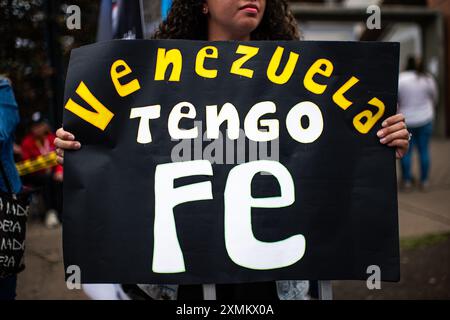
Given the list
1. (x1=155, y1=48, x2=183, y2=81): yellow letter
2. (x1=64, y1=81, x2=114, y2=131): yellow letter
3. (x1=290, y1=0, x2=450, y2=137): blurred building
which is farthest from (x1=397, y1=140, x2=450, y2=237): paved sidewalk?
(x1=290, y1=0, x2=450, y2=137): blurred building

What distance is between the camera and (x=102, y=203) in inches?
63.4

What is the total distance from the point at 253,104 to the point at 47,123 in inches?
174

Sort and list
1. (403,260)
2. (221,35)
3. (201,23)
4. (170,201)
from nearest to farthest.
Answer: (170,201), (221,35), (201,23), (403,260)

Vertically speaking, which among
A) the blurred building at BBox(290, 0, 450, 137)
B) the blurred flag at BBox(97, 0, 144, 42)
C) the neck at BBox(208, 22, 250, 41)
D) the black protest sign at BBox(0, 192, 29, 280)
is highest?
the blurred building at BBox(290, 0, 450, 137)

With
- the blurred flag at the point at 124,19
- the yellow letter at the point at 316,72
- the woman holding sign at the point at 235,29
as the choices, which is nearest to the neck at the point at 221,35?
the woman holding sign at the point at 235,29

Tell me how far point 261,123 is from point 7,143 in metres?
1.09

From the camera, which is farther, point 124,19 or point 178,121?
point 124,19

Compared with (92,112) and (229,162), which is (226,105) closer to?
(229,162)

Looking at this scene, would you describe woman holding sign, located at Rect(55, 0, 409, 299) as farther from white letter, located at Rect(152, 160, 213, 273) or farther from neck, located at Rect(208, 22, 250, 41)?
white letter, located at Rect(152, 160, 213, 273)

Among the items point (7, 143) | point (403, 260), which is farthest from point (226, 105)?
point (403, 260)

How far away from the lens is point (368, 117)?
1650mm

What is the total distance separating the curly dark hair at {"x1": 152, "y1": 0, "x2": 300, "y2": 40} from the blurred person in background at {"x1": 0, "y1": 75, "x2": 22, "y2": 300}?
25.8 inches

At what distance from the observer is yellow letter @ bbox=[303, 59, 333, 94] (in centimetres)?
164
